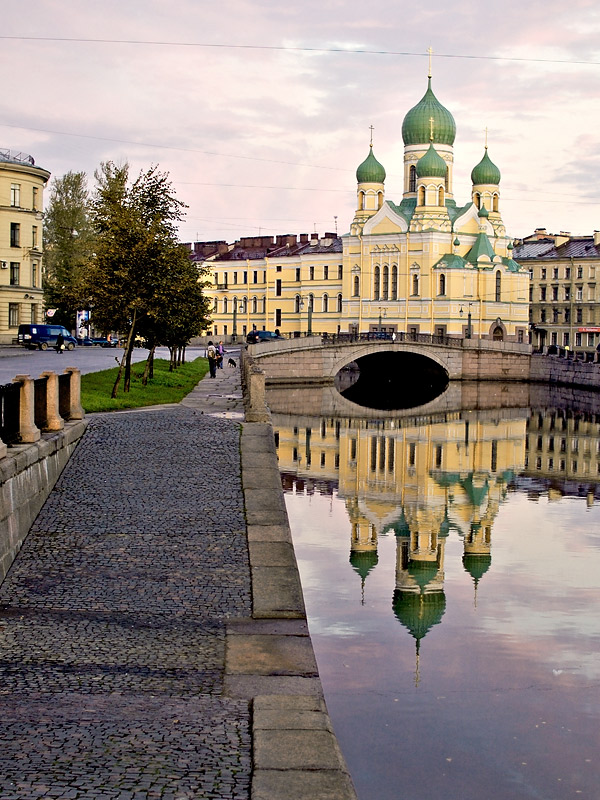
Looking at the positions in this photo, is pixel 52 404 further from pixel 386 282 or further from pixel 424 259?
pixel 386 282

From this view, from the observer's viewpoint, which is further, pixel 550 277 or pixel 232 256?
pixel 232 256

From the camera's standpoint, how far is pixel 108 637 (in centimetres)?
1110

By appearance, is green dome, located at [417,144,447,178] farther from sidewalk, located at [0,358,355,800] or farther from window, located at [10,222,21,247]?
sidewalk, located at [0,358,355,800]

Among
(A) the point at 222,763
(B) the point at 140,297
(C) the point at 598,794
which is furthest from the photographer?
(B) the point at 140,297

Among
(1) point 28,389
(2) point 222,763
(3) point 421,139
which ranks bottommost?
(2) point 222,763

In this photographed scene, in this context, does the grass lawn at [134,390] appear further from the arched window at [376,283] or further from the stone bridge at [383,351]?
the arched window at [376,283]

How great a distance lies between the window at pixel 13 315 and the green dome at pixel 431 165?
41.8 metres

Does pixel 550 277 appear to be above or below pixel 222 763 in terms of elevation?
above

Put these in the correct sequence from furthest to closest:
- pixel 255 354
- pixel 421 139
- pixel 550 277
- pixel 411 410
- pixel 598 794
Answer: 1. pixel 550 277
2. pixel 421 139
3. pixel 255 354
4. pixel 411 410
5. pixel 598 794

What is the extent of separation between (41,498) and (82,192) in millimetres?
73595

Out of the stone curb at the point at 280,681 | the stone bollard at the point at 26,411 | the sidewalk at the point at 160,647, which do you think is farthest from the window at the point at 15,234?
the stone curb at the point at 280,681

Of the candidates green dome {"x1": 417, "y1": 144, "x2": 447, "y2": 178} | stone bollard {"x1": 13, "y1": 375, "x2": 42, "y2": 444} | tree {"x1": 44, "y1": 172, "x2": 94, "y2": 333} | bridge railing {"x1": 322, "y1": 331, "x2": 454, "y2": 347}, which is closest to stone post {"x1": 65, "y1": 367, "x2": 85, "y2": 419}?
stone bollard {"x1": 13, "y1": 375, "x2": 42, "y2": 444}

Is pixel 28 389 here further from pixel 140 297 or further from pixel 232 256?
pixel 232 256

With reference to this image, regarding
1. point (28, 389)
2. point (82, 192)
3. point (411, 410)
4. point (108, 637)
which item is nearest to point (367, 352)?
point (411, 410)
